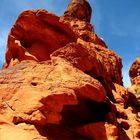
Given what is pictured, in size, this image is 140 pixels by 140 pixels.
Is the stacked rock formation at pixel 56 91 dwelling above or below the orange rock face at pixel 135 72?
below

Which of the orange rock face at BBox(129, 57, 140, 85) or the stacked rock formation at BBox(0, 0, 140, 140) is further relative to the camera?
the orange rock face at BBox(129, 57, 140, 85)

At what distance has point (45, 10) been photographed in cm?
2127

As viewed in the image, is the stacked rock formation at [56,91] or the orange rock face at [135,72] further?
the orange rock face at [135,72]

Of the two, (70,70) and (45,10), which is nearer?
(70,70)

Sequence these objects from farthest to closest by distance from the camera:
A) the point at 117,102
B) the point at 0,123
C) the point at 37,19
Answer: the point at 37,19, the point at 117,102, the point at 0,123

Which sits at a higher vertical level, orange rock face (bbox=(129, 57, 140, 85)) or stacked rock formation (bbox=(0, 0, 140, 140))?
orange rock face (bbox=(129, 57, 140, 85))

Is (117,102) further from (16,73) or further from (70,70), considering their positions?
(16,73)

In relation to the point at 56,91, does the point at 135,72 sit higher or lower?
higher

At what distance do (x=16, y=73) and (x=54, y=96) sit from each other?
2823mm

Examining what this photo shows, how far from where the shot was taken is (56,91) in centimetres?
1346

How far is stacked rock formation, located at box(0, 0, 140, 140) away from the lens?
12797 mm

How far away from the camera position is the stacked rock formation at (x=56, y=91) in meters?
12.8

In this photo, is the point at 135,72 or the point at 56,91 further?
the point at 135,72

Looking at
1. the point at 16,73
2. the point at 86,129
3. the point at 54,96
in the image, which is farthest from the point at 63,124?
the point at 16,73
